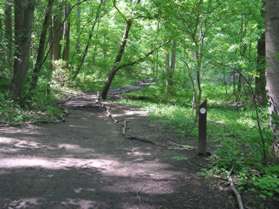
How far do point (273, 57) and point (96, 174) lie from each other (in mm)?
3559

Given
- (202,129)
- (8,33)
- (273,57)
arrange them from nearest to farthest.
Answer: (273,57) → (202,129) → (8,33)

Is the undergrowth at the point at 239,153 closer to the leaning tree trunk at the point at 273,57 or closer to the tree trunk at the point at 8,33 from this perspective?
the leaning tree trunk at the point at 273,57

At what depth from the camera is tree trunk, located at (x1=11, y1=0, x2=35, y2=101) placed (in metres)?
12.4

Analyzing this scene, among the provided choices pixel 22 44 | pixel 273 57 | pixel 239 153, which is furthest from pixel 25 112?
pixel 273 57

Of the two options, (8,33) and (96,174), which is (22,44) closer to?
(8,33)

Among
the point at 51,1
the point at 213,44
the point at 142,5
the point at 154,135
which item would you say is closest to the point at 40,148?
the point at 154,135

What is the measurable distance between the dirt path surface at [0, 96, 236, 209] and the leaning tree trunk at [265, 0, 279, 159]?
1645 mm

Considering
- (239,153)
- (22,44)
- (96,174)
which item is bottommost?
(96,174)

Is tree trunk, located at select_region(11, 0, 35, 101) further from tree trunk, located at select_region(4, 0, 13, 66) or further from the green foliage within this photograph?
the green foliage

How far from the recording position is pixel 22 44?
12.6 metres

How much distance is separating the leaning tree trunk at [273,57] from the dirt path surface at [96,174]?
1.65 meters

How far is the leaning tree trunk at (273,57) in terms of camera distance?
6230mm

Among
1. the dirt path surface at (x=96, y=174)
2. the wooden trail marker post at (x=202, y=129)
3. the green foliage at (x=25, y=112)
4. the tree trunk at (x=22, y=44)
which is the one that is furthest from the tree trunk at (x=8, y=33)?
the wooden trail marker post at (x=202, y=129)

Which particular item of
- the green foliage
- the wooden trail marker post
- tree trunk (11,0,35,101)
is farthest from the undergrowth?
tree trunk (11,0,35,101)
